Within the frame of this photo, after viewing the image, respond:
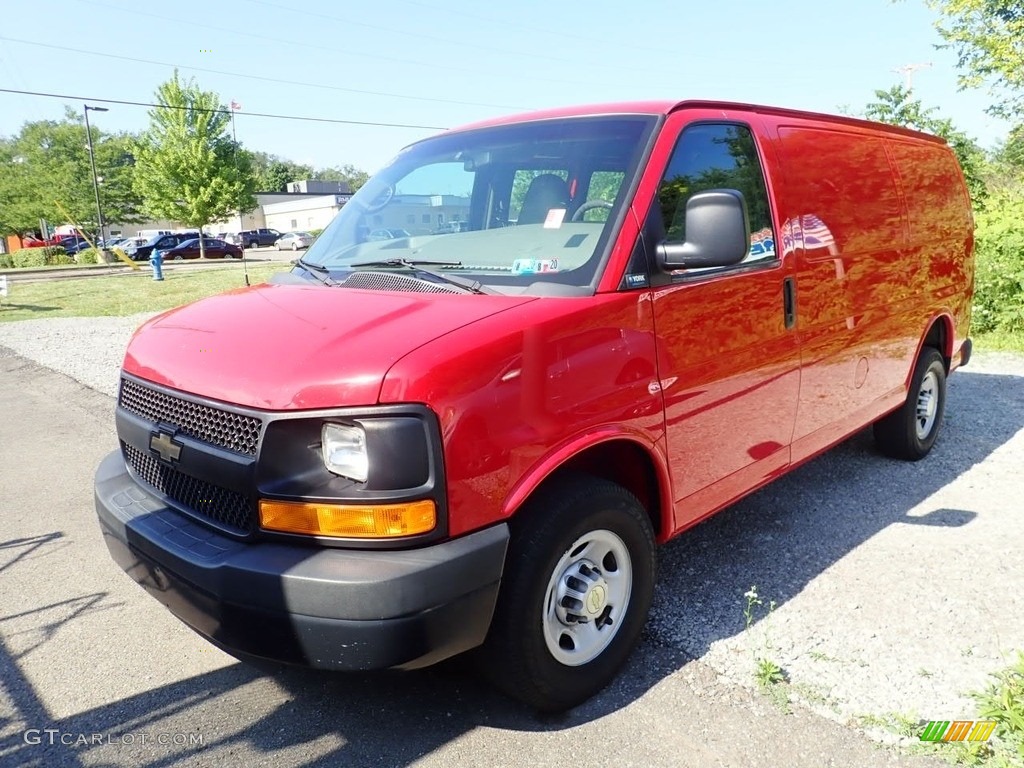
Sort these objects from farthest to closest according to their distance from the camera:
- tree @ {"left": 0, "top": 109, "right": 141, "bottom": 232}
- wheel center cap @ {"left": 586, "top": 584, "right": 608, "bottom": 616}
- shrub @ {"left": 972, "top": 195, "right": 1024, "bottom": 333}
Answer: tree @ {"left": 0, "top": 109, "right": 141, "bottom": 232} → shrub @ {"left": 972, "top": 195, "right": 1024, "bottom": 333} → wheel center cap @ {"left": 586, "top": 584, "right": 608, "bottom": 616}

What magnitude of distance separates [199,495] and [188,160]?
36.6 meters

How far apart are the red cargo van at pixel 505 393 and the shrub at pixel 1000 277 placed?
21.9 feet

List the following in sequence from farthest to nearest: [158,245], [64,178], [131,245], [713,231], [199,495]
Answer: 1. [64,178]
2. [131,245]
3. [158,245]
4. [713,231]
5. [199,495]

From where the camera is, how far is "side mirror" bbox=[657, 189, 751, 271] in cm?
276

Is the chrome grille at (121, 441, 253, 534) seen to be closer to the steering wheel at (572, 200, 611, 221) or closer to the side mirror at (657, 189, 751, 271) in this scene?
the steering wheel at (572, 200, 611, 221)

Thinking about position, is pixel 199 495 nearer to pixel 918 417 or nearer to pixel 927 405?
pixel 918 417

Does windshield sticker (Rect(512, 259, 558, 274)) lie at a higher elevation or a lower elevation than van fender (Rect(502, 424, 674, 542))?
higher

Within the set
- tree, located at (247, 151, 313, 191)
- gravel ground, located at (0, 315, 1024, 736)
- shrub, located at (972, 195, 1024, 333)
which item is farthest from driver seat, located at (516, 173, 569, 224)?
tree, located at (247, 151, 313, 191)

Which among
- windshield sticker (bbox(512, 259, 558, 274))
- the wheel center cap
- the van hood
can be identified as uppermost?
windshield sticker (bbox(512, 259, 558, 274))

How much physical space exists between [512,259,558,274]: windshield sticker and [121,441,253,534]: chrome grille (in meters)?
1.26

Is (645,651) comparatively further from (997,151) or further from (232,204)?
(232,204)

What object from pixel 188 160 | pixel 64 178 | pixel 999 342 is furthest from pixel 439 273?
pixel 64 178

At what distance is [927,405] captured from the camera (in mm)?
5402

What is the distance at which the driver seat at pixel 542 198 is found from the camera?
3.08 metres
